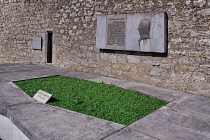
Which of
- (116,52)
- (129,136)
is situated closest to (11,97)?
(129,136)

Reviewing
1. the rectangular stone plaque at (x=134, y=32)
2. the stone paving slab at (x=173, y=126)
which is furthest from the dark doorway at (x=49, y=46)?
the stone paving slab at (x=173, y=126)

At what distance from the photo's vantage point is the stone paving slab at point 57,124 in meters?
2.10

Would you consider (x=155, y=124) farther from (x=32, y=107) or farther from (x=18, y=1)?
(x=18, y=1)

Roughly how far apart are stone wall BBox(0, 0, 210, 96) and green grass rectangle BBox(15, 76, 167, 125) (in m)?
0.95

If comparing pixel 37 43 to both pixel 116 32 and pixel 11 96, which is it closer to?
pixel 116 32

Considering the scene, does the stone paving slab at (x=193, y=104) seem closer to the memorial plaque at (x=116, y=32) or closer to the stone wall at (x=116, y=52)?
the stone wall at (x=116, y=52)

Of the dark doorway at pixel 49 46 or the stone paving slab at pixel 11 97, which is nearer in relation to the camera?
the stone paving slab at pixel 11 97

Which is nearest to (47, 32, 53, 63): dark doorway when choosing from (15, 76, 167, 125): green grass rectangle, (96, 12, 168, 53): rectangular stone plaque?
(96, 12, 168, 53): rectangular stone plaque

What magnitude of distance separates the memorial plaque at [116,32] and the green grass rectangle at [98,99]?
1209 millimetres

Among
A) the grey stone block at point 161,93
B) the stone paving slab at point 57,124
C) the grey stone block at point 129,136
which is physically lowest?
the grey stone block at point 129,136

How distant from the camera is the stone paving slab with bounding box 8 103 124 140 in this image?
82.8 inches

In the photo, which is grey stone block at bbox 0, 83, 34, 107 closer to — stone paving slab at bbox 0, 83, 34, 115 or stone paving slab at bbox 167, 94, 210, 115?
stone paving slab at bbox 0, 83, 34, 115

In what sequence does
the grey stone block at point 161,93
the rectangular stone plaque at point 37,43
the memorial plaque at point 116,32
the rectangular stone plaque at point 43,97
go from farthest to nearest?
the rectangular stone plaque at point 37,43
the memorial plaque at point 116,32
the grey stone block at point 161,93
the rectangular stone plaque at point 43,97

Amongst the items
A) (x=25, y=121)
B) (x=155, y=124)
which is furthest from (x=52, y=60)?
(x=155, y=124)
